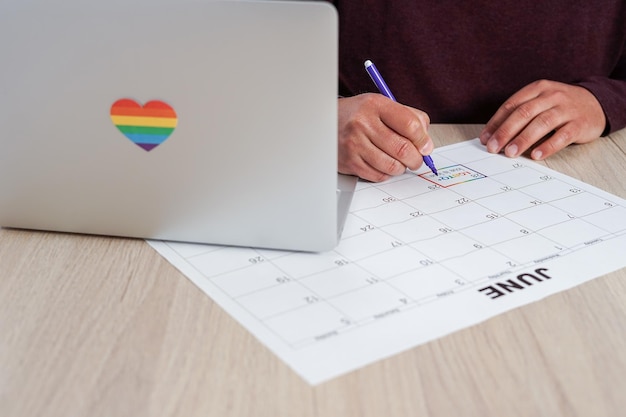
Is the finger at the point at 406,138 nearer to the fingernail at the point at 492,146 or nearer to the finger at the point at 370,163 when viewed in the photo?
the finger at the point at 370,163

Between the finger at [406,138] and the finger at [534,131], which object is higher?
the finger at [406,138]

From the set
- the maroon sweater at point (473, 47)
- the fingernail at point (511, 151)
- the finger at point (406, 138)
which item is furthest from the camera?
the maroon sweater at point (473, 47)

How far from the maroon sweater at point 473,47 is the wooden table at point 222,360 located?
76 centimetres

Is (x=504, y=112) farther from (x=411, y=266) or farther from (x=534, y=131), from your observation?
(x=411, y=266)

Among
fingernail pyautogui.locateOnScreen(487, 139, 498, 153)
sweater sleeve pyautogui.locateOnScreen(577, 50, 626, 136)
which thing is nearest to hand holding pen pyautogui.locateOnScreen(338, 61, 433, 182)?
fingernail pyautogui.locateOnScreen(487, 139, 498, 153)

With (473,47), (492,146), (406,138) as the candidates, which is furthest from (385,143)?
(473,47)

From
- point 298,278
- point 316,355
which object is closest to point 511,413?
point 316,355

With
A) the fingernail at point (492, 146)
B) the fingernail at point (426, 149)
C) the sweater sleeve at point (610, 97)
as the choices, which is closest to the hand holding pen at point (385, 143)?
the fingernail at point (426, 149)

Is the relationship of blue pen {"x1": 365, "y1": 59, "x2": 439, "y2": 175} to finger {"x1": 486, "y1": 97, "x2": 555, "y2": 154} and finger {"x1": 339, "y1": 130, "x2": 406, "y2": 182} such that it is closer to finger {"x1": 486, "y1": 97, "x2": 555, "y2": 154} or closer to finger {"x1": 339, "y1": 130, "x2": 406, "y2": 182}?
finger {"x1": 339, "y1": 130, "x2": 406, "y2": 182}

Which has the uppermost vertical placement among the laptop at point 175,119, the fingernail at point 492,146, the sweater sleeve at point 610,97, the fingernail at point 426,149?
the laptop at point 175,119

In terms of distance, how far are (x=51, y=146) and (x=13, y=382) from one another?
298mm

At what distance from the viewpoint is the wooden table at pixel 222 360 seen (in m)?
0.69

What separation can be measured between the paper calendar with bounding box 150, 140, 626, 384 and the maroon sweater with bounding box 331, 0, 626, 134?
0.47 m

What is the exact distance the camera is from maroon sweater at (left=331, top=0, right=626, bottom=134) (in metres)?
1.53
